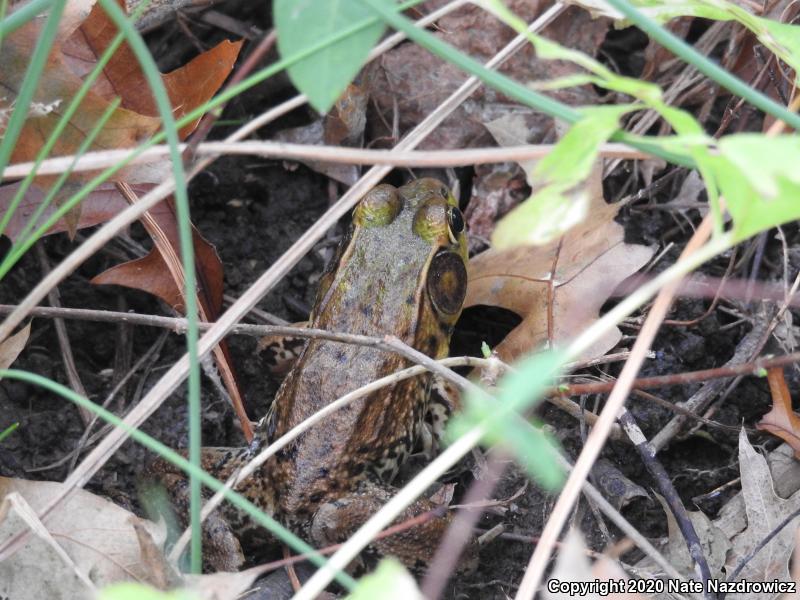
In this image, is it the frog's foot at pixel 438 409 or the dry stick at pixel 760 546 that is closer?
the dry stick at pixel 760 546

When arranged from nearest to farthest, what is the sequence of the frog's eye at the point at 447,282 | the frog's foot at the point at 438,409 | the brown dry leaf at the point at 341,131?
1. the frog's eye at the point at 447,282
2. the frog's foot at the point at 438,409
3. the brown dry leaf at the point at 341,131

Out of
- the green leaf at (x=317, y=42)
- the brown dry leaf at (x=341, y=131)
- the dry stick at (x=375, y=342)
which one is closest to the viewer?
the green leaf at (x=317, y=42)

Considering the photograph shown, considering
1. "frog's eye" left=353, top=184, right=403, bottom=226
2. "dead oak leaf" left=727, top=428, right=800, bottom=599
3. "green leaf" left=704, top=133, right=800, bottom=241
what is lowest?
"dead oak leaf" left=727, top=428, right=800, bottom=599

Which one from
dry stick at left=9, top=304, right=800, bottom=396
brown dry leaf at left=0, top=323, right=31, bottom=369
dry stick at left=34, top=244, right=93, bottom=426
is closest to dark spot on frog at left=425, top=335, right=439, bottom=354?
dry stick at left=9, top=304, right=800, bottom=396

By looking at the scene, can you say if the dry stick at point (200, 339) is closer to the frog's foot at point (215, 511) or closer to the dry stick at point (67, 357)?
the frog's foot at point (215, 511)

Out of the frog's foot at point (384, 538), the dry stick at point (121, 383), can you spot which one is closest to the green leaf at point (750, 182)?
the frog's foot at point (384, 538)

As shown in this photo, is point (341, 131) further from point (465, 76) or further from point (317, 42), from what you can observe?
point (317, 42)

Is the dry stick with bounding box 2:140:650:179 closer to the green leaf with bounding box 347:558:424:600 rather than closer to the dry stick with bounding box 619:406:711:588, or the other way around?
the green leaf with bounding box 347:558:424:600

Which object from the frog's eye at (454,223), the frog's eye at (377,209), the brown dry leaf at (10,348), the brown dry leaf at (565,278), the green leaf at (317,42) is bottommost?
the brown dry leaf at (565,278)
